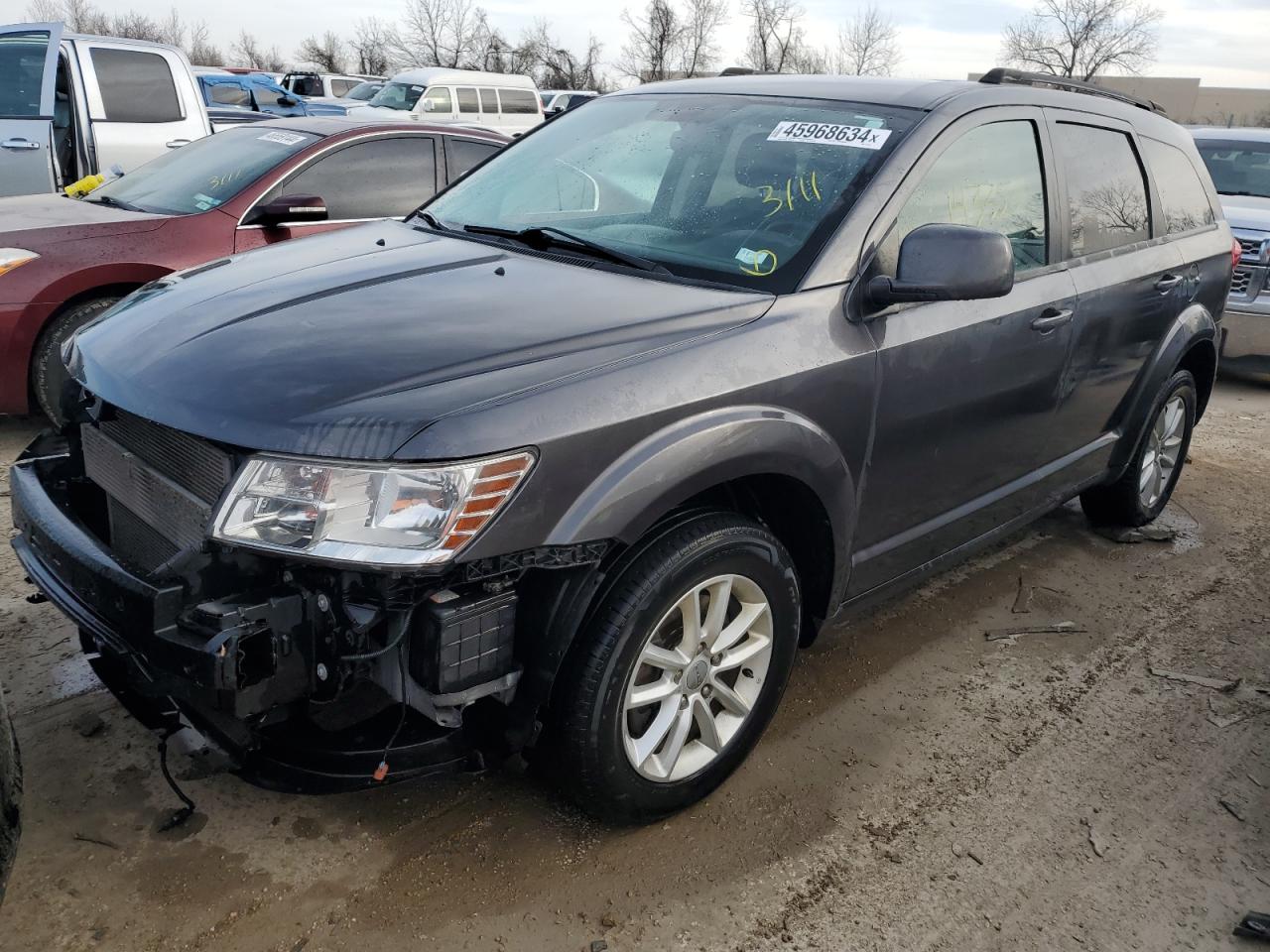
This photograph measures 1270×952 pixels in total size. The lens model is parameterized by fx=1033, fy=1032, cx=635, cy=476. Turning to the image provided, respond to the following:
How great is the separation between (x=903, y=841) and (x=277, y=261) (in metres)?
2.32

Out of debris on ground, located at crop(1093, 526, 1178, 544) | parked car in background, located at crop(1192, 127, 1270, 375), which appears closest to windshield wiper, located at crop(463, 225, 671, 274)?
debris on ground, located at crop(1093, 526, 1178, 544)

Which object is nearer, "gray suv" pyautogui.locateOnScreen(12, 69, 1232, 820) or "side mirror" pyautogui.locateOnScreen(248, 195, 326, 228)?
"gray suv" pyautogui.locateOnScreen(12, 69, 1232, 820)

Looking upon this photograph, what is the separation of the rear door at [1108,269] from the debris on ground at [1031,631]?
648 mm

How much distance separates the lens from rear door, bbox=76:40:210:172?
7.50 m

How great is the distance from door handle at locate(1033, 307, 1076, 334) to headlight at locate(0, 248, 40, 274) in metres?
4.49

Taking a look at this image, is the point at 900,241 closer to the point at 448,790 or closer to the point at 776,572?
the point at 776,572

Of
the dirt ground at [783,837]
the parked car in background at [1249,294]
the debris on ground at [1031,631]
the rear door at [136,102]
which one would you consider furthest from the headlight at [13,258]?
the parked car in background at [1249,294]

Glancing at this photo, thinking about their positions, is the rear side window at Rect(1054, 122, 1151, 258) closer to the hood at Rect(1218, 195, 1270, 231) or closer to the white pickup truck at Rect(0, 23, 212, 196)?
the hood at Rect(1218, 195, 1270, 231)

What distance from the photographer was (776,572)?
2629 mm

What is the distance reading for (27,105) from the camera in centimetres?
737

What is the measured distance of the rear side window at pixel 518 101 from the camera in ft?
63.6

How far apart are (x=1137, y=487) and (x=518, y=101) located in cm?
1731

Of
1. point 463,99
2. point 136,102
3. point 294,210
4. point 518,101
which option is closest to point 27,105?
point 136,102

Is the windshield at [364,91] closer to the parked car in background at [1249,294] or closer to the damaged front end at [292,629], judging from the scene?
the parked car in background at [1249,294]
